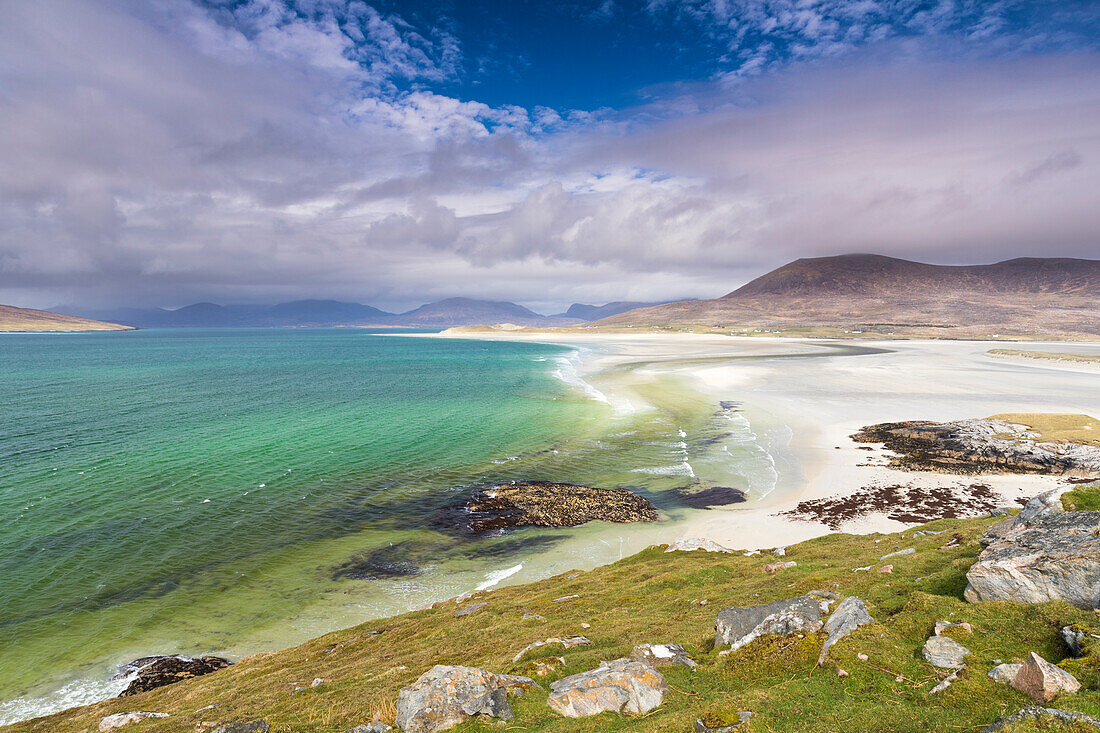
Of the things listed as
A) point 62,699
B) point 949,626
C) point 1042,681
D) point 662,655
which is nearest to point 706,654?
point 662,655

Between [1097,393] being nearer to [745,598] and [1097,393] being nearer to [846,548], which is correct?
[846,548]

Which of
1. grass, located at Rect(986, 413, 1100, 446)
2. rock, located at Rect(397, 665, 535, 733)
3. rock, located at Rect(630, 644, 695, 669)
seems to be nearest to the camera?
rock, located at Rect(397, 665, 535, 733)

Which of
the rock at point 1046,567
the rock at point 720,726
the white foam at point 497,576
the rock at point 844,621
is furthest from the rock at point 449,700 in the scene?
the white foam at point 497,576

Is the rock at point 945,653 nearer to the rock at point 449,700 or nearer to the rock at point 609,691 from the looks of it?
the rock at point 609,691

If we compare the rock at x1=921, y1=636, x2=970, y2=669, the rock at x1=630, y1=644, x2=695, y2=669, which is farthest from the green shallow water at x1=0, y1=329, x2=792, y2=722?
the rock at x1=921, y1=636, x2=970, y2=669

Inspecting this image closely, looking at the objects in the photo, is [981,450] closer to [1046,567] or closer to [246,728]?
[1046,567]

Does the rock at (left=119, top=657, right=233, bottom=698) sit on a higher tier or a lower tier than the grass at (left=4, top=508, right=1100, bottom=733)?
lower

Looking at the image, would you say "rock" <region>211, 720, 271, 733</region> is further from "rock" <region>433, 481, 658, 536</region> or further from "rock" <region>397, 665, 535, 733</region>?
"rock" <region>433, 481, 658, 536</region>

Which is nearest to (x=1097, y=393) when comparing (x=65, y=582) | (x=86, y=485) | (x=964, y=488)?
(x=964, y=488)
